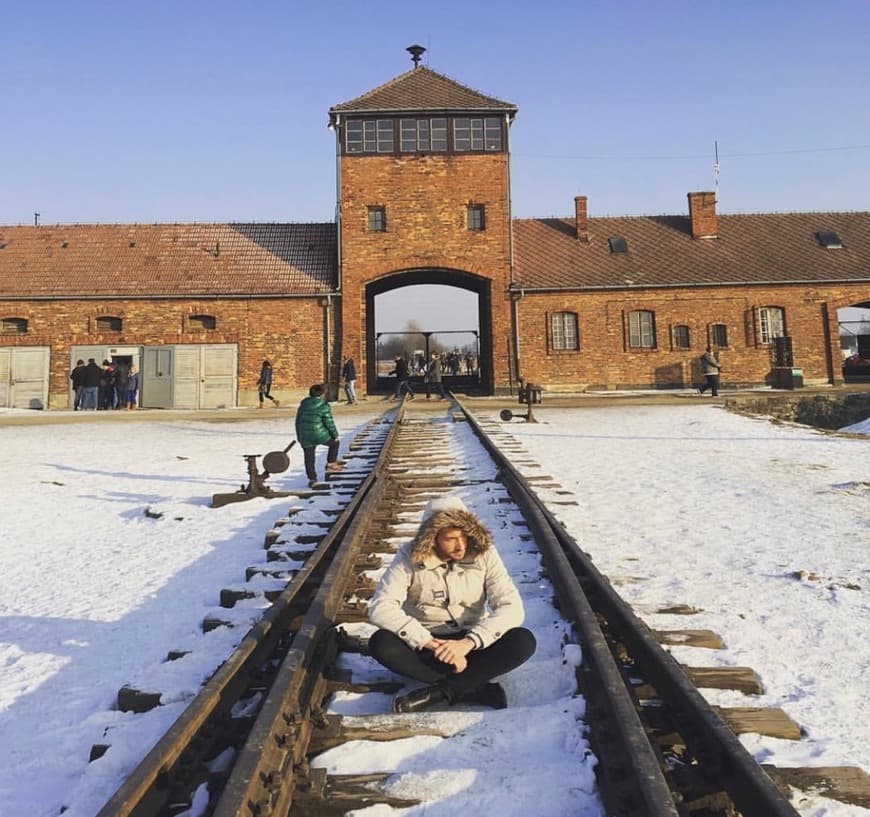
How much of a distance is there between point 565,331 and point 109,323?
16.9m

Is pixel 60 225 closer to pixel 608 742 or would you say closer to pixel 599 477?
pixel 599 477

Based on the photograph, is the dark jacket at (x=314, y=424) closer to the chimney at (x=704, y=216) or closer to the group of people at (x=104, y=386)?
the group of people at (x=104, y=386)

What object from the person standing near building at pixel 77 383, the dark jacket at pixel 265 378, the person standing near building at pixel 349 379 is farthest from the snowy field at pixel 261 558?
the person standing near building at pixel 77 383

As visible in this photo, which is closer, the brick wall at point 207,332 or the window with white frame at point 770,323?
the brick wall at point 207,332

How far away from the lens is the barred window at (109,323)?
23578 mm

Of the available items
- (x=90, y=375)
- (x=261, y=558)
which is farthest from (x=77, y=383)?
(x=261, y=558)

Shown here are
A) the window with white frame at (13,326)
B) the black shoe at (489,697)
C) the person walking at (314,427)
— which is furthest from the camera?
the window with white frame at (13,326)

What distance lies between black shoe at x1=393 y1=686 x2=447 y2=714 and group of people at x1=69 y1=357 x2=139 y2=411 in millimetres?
22097

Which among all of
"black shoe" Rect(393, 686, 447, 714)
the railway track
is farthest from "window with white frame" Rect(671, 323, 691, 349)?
"black shoe" Rect(393, 686, 447, 714)

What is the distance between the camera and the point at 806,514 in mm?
5738

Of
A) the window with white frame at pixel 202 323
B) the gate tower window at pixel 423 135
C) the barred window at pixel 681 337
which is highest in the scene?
the gate tower window at pixel 423 135

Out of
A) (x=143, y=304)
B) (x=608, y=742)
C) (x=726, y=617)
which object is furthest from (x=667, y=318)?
(x=608, y=742)

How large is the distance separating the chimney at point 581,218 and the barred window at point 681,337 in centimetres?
556

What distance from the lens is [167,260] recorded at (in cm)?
2497
